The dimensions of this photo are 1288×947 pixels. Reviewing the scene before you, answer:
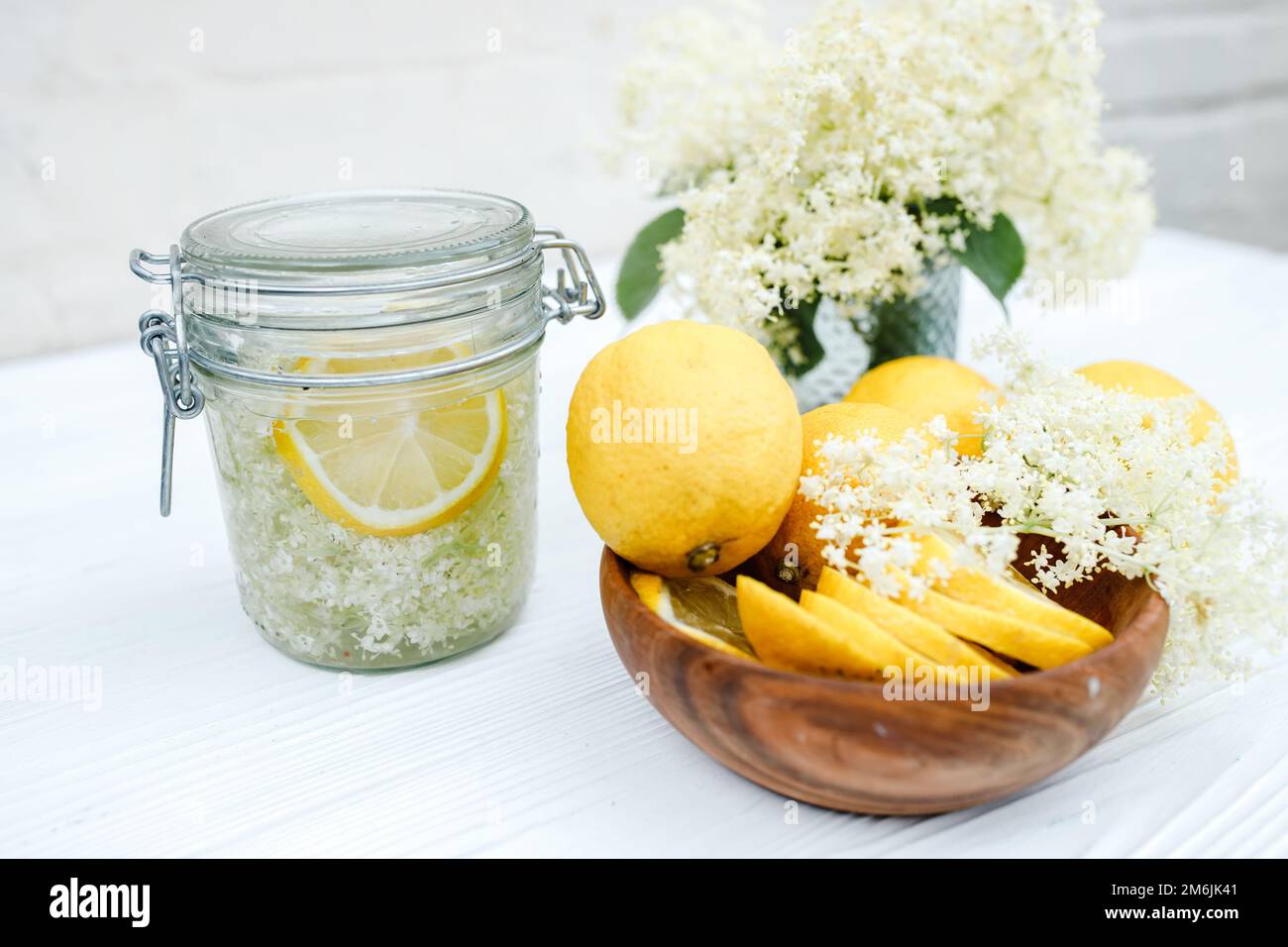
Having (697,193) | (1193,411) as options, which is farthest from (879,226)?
(1193,411)

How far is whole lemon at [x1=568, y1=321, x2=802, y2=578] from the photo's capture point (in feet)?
1.52

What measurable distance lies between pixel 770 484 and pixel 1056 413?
157mm

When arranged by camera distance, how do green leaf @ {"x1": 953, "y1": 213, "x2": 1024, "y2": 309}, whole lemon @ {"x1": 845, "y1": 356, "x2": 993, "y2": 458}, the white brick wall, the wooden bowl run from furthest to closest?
the white brick wall
green leaf @ {"x1": 953, "y1": 213, "x2": 1024, "y2": 309}
whole lemon @ {"x1": 845, "y1": 356, "x2": 993, "y2": 458}
the wooden bowl

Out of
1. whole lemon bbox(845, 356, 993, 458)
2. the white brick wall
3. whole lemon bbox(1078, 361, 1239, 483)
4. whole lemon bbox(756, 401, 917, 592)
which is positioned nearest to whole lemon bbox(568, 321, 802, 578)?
whole lemon bbox(756, 401, 917, 592)

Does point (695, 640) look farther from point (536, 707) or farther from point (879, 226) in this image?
point (879, 226)

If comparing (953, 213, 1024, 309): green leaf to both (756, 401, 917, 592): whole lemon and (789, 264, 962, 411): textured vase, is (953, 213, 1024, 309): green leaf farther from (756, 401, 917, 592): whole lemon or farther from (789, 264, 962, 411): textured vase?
(756, 401, 917, 592): whole lemon

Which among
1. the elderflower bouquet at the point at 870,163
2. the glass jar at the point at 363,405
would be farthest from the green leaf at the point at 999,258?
the glass jar at the point at 363,405

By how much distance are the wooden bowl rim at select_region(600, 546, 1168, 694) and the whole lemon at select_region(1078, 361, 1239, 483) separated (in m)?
0.20

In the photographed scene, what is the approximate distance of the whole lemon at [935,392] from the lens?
604mm

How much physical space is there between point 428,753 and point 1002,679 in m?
0.27

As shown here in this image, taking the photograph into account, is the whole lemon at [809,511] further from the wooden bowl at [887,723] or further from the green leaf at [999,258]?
the green leaf at [999,258]

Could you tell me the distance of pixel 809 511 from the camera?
20.4 inches

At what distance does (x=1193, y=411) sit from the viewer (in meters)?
0.58

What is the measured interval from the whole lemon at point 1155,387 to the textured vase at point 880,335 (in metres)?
0.16
